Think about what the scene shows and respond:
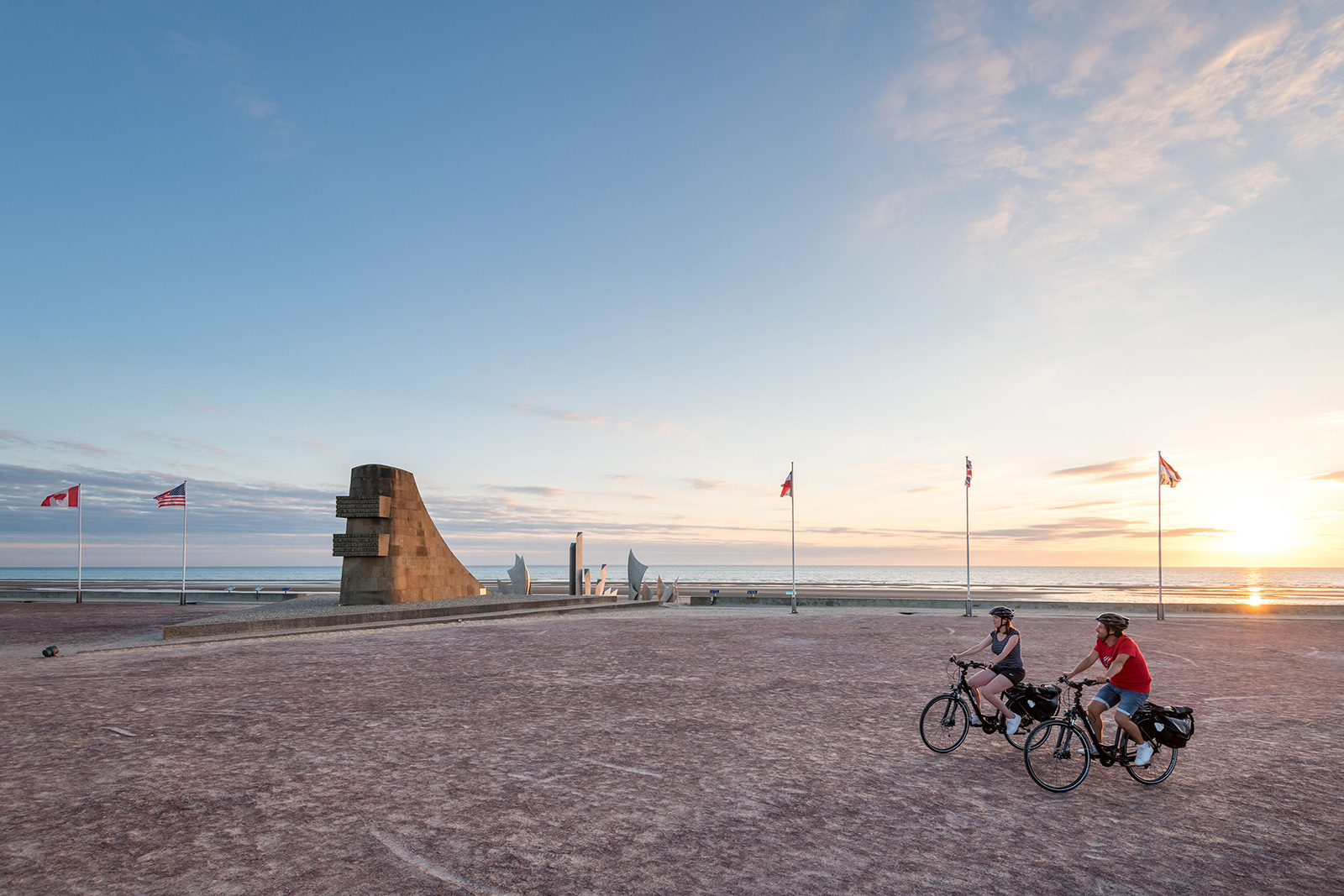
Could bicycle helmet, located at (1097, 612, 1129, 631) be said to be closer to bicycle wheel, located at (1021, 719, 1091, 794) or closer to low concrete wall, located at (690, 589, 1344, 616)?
bicycle wheel, located at (1021, 719, 1091, 794)

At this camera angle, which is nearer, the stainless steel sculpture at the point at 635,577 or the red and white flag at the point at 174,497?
the red and white flag at the point at 174,497

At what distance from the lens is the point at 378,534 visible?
24.7 m

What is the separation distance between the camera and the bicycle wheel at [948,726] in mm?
8258

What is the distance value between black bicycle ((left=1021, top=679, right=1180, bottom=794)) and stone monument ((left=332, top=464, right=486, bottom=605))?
862 inches

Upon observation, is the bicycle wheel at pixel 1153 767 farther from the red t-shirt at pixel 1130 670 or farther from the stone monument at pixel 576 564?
the stone monument at pixel 576 564

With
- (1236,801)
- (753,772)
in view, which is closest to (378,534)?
(753,772)

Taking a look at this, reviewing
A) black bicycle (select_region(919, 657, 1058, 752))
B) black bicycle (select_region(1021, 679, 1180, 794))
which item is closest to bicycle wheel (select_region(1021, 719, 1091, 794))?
black bicycle (select_region(1021, 679, 1180, 794))

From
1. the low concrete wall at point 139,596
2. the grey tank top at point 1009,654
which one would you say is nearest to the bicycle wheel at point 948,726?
the grey tank top at point 1009,654

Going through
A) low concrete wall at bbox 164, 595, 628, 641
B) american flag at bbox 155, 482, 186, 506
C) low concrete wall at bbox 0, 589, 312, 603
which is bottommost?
low concrete wall at bbox 0, 589, 312, 603

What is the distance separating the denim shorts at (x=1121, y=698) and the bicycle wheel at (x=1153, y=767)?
0.27m

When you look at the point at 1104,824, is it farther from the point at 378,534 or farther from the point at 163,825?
the point at 378,534

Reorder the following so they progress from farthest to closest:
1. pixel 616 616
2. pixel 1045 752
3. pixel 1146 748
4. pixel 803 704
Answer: pixel 616 616 → pixel 803 704 → pixel 1045 752 → pixel 1146 748

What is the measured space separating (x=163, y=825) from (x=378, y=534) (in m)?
19.5

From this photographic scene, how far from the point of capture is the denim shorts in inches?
276
